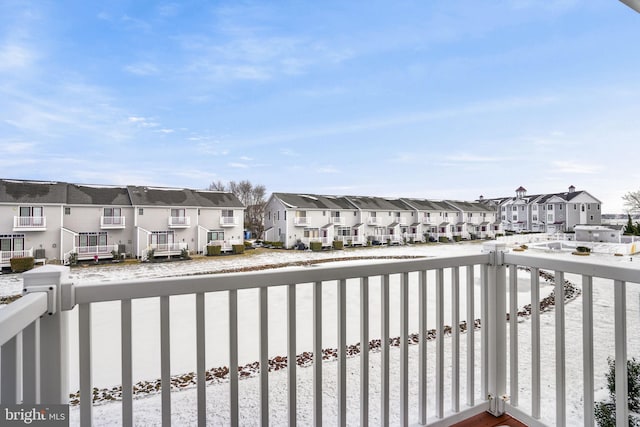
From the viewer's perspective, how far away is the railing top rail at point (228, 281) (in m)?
0.85

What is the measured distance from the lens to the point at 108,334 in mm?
1063

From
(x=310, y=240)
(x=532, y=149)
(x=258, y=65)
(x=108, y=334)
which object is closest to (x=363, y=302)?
(x=108, y=334)

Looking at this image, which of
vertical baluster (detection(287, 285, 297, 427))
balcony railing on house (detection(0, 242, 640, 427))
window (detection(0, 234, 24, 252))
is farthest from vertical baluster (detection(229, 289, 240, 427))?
window (detection(0, 234, 24, 252))

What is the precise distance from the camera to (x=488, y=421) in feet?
4.59

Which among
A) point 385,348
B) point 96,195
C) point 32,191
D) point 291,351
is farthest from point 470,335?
point 32,191

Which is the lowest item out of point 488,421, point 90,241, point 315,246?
point 488,421

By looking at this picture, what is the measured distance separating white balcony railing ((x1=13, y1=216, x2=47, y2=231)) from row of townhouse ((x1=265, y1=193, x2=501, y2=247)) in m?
1.15

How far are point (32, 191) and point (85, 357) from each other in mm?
1019

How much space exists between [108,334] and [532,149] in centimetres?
247

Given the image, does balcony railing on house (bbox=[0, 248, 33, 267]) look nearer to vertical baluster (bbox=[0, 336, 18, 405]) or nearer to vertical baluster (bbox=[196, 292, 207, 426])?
vertical baluster (bbox=[0, 336, 18, 405])

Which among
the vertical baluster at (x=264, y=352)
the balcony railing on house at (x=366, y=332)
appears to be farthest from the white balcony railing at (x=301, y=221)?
the vertical baluster at (x=264, y=352)

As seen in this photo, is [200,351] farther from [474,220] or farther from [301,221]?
[474,220]

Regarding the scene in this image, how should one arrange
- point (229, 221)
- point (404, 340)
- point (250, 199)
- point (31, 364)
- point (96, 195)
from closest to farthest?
1. point (31, 364)
2. point (404, 340)
3. point (96, 195)
4. point (229, 221)
5. point (250, 199)

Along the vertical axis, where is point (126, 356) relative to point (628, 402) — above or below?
above
